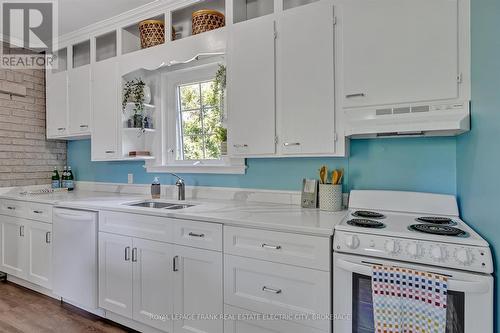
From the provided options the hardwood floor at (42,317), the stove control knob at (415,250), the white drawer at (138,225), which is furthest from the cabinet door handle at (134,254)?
the stove control knob at (415,250)

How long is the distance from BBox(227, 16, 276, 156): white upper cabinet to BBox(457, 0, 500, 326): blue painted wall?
3.67 feet

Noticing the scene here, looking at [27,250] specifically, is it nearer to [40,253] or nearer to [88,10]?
[40,253]

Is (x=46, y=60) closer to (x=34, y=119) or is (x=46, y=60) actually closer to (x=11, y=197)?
(x=34, y=119)

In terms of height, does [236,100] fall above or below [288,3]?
below

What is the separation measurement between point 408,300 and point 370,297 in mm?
171

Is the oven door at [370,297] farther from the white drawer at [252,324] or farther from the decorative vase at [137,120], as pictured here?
the decorative vase at [137,120]

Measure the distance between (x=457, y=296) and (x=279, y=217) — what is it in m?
0.90

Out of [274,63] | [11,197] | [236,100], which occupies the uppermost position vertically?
[274,63]

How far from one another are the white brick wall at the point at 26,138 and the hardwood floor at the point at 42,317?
1.31 m

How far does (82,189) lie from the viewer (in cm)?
355

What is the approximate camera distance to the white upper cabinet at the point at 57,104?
10.7ft

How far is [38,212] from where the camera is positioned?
2.68m

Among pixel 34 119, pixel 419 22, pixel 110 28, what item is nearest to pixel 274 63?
pixel 419 22

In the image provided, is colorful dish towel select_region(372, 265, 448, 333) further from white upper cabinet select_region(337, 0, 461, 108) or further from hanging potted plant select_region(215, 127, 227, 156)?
hanging potted plant select_region(215, 127, 227, 156)
